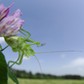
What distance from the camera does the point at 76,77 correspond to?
14.4 meters

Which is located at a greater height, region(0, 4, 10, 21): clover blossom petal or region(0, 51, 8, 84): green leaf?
region(0, 4, 10, 21): clover blossom petal

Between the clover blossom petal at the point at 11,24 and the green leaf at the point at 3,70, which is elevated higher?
the clover blossom petal at the point at 11,24

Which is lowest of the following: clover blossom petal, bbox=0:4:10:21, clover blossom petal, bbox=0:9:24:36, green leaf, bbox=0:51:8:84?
green leaf, bbox=0:51:8:84

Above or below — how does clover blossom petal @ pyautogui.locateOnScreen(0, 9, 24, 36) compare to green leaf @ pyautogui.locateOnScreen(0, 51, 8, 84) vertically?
above

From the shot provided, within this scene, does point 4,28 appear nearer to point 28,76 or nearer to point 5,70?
point 5,70

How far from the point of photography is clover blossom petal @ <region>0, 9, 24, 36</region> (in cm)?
40

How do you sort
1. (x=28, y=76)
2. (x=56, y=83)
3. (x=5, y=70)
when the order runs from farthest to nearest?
(x=28, y=76) < (x=56, y=83) < (x=5, y=70)

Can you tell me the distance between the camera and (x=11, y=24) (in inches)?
16.3

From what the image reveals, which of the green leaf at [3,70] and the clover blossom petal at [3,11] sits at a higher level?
the clover blossom petal at [3,11]

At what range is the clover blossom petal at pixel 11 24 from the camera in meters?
0.40

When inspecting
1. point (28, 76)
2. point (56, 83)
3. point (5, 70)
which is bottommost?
point (5, 70)

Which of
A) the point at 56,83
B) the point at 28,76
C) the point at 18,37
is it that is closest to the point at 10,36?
the point at 18,37

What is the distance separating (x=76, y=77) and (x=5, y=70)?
1413 centimetres

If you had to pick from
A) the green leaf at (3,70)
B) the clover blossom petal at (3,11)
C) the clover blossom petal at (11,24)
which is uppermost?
the clover blossom petal at (3,11)
